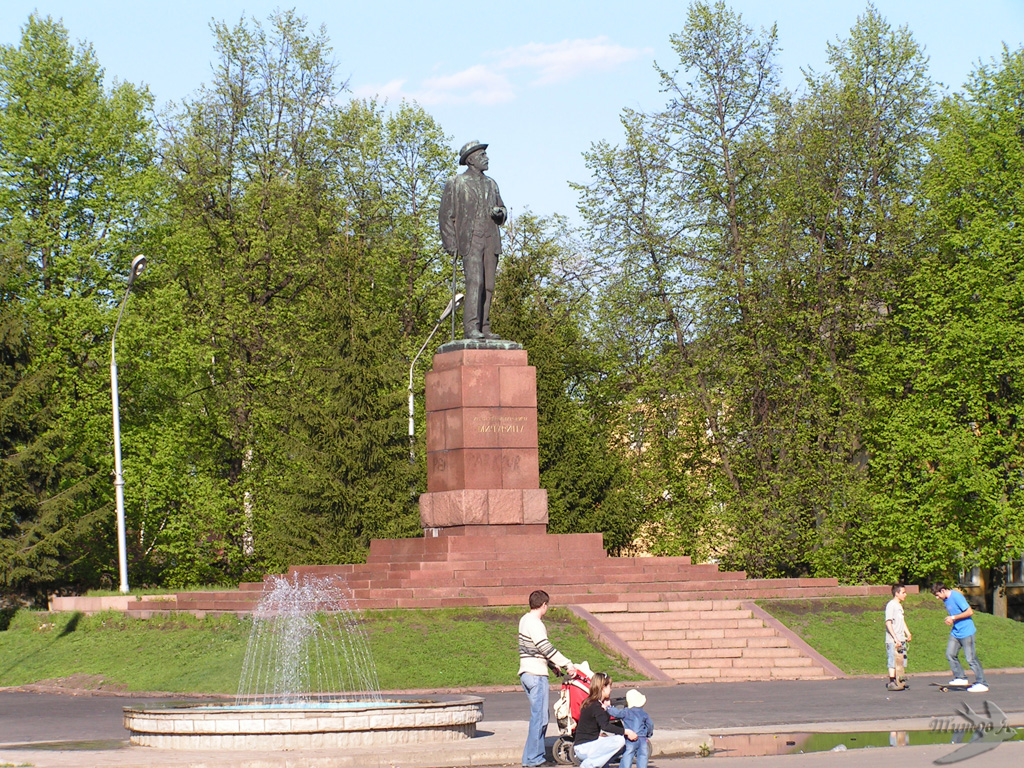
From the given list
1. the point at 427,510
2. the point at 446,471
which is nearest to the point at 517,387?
the point at 446,471

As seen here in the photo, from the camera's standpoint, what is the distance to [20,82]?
38.3m

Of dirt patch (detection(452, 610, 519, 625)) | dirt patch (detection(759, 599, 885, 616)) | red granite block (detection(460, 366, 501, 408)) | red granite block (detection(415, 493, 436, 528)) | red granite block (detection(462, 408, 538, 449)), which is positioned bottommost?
dirt patch (detection(759, 599, 885, 616))

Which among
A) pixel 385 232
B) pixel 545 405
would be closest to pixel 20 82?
pixel 385 232

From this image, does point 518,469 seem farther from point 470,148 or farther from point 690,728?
point 690,728

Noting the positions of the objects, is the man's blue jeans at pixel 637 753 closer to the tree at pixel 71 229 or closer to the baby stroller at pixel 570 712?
the baby stroller at pixel 570 712

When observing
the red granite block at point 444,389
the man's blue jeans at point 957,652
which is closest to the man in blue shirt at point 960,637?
the man's blue jeans at point 957,652

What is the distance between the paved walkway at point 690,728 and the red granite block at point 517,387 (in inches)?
281

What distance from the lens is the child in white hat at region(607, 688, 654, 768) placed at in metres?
10.7

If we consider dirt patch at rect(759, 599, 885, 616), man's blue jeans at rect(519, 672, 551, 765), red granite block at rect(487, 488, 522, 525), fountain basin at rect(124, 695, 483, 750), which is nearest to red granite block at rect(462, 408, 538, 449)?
red granite block at rect(487, 488, 522, 525)

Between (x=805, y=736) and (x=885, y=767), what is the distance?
8.14ft

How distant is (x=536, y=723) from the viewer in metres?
11.6

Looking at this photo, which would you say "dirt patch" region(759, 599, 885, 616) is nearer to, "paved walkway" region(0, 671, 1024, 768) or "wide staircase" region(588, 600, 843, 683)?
"wide staircase" region(588, 600, 843, 683)

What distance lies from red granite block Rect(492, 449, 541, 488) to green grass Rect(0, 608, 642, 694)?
3.58 metres

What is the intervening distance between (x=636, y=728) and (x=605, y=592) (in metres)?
13.0
